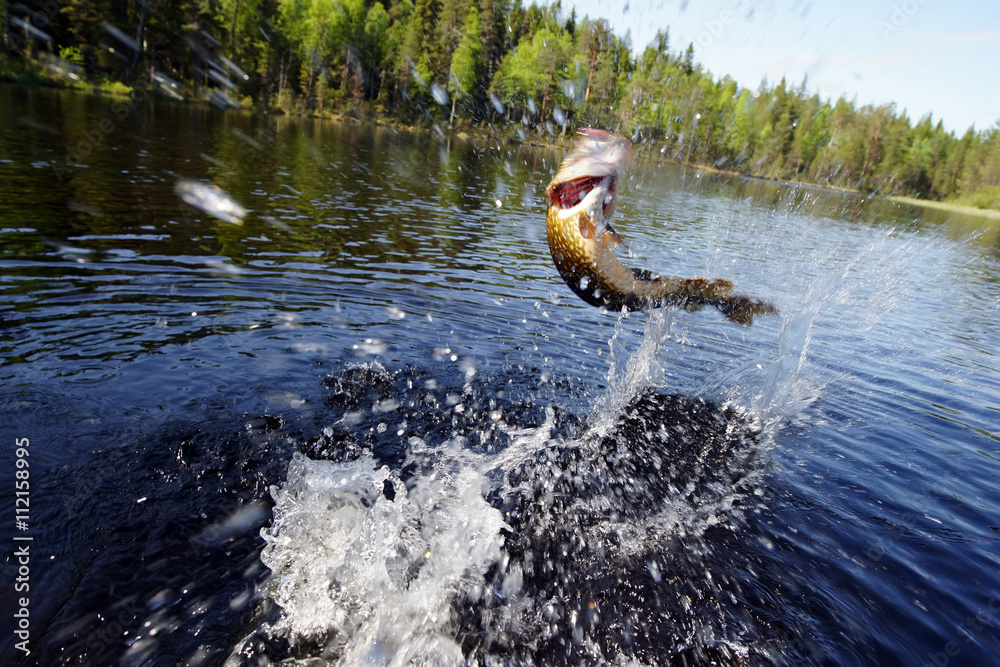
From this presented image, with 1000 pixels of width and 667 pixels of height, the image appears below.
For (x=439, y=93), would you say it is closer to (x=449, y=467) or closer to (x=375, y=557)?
(x=449, y=467)

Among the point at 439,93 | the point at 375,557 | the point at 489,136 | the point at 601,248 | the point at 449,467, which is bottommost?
the point at 375,557

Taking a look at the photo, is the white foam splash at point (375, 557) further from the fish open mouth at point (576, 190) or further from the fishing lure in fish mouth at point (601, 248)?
the fish open mouth at point (576, 190)

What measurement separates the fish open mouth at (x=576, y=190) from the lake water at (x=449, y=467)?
268 cm

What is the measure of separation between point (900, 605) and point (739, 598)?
1.34 meters

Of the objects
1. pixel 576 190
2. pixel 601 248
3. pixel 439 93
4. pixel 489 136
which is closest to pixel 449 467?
pixel 601 248

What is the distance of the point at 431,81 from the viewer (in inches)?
2724

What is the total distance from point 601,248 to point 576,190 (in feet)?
2.01

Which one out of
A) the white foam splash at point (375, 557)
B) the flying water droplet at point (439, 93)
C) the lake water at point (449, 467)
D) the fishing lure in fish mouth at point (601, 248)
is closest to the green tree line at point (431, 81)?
the flying water droplet at point (439, 93)

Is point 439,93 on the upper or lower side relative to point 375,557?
upper

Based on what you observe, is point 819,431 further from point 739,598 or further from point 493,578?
point 493,578

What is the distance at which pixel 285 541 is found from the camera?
4051 mm

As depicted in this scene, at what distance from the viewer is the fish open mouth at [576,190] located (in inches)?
185

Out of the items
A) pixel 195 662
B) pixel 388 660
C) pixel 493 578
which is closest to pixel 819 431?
pixel 493 578

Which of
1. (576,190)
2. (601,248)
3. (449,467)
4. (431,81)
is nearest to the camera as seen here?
(576,190)
